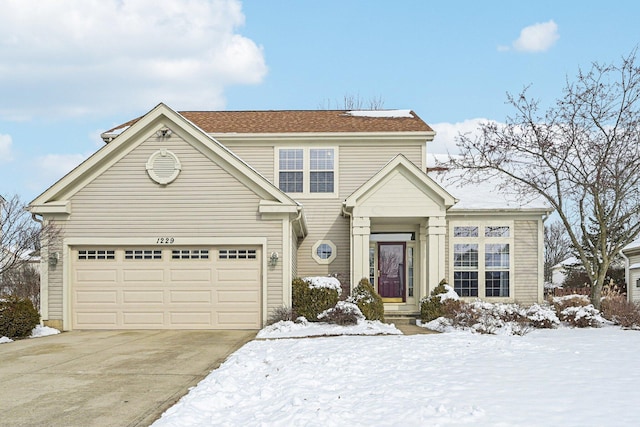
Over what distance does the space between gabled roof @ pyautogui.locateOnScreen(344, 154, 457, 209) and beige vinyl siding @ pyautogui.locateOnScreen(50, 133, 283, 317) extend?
278 centimetres

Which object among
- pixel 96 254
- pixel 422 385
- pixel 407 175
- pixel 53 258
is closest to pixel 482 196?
pixel 407 175

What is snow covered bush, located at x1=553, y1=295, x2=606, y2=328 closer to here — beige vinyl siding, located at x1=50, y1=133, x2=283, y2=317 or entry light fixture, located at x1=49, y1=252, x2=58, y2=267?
beige vinyl siding, located at x1=50, y1=133, x2=283, y2=317

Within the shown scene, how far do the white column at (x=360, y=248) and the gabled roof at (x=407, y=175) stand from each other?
0.57 meters

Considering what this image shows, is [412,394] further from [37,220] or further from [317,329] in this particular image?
[37,220]

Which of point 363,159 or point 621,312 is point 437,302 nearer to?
point 621,312

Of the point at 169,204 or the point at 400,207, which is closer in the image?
the point at 169,204

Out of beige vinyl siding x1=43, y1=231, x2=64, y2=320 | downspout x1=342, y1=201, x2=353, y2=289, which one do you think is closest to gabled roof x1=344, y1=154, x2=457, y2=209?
downspout x1=342, y1=201, x2=353, y2=289

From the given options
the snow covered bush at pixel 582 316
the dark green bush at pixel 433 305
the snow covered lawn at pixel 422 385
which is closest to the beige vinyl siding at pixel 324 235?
the dark green bush at pixel 433 305

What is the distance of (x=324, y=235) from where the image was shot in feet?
64.2

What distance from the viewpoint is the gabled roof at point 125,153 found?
51.7 feet

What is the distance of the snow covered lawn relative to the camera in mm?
6305

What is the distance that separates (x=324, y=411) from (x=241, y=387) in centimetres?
186

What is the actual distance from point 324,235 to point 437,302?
4808 millimetres

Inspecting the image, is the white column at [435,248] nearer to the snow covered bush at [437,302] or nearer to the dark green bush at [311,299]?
the snow covered bush at [437,302]
